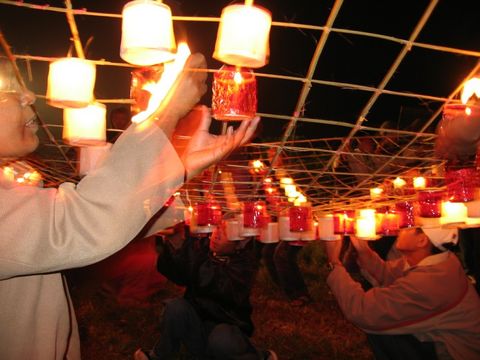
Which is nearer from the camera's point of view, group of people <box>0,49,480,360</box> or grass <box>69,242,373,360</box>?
group of people <box>0,49,480,360</box>

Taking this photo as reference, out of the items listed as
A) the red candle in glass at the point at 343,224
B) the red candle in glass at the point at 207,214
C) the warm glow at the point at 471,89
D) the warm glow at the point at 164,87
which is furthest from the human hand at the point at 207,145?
the red candle in glass at the point at 343,224

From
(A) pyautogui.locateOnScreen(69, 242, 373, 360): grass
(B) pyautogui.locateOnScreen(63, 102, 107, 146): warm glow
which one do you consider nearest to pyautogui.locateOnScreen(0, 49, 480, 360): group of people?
(B) pyautogui.locateOnScreen(63, 102, 107, 146): warm glow

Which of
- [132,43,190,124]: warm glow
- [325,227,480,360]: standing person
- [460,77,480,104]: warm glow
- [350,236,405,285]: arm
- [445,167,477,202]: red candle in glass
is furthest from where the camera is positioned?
[350,236,405,285]: arm

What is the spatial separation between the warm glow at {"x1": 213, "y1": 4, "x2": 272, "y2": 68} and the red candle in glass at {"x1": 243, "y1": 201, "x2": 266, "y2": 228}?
6.57 feet

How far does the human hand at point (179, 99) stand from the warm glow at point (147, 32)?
0.83ft

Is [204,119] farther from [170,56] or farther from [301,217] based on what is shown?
[301,217]

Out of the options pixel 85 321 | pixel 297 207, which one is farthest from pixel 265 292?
pixel 297 207

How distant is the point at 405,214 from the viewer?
9.16 feet

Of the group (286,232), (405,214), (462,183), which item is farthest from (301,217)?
(462,183)

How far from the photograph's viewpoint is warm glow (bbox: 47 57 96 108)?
128 centimetres

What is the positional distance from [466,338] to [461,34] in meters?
2.04

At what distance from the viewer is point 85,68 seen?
132 cm

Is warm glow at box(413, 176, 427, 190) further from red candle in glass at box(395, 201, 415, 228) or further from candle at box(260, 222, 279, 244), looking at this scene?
candle at box(260, 222, 279, 244)

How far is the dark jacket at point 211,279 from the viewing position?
10.8 ft
